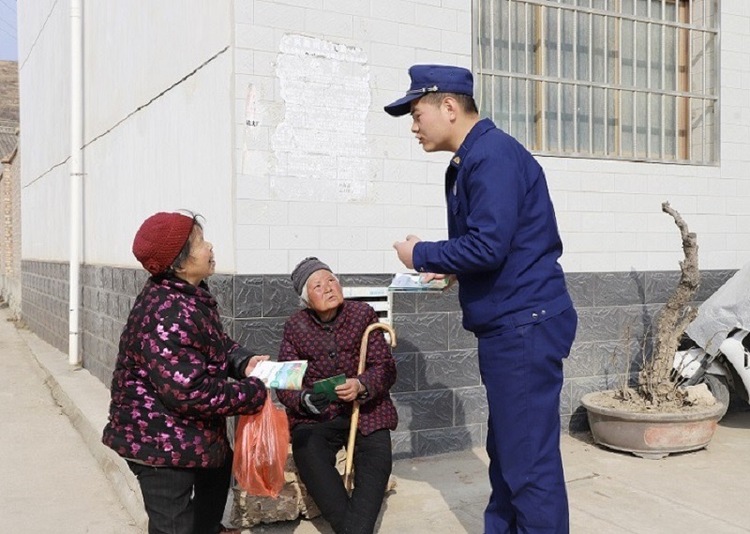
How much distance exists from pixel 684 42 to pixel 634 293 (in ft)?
6.89

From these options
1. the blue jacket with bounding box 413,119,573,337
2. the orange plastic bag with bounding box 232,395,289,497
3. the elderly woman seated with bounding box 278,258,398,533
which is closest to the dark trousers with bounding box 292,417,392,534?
the elderly woman seated with bounding box 278,258,398,533

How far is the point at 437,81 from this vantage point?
3137 millimetres

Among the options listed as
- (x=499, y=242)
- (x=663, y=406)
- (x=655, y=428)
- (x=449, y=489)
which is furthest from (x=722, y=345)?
(x=499, y=242)

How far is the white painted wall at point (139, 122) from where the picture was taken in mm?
5000

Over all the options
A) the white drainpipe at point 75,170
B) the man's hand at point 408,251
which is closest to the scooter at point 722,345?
the man's hand at point 408,251

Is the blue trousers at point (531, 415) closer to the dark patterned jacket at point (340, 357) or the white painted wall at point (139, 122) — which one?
the dark patterned jacket at point (340, 357)

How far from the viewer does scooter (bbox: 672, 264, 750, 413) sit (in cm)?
569

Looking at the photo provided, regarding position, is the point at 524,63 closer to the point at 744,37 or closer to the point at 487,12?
the point at 487,12

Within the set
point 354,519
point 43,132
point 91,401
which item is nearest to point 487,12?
point 354,519

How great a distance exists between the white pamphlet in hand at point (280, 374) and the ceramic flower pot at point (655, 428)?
107 inches

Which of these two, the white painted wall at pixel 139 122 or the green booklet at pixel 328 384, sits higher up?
the white painted wall at pixel 139 122

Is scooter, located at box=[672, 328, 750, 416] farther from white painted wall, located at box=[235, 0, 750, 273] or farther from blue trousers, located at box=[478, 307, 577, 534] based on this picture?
blue trousers, located at box=[478, 307, 577, 534]

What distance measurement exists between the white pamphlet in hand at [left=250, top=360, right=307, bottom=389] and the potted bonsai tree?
2.72 m

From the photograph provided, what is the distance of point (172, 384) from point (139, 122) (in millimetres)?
4553
